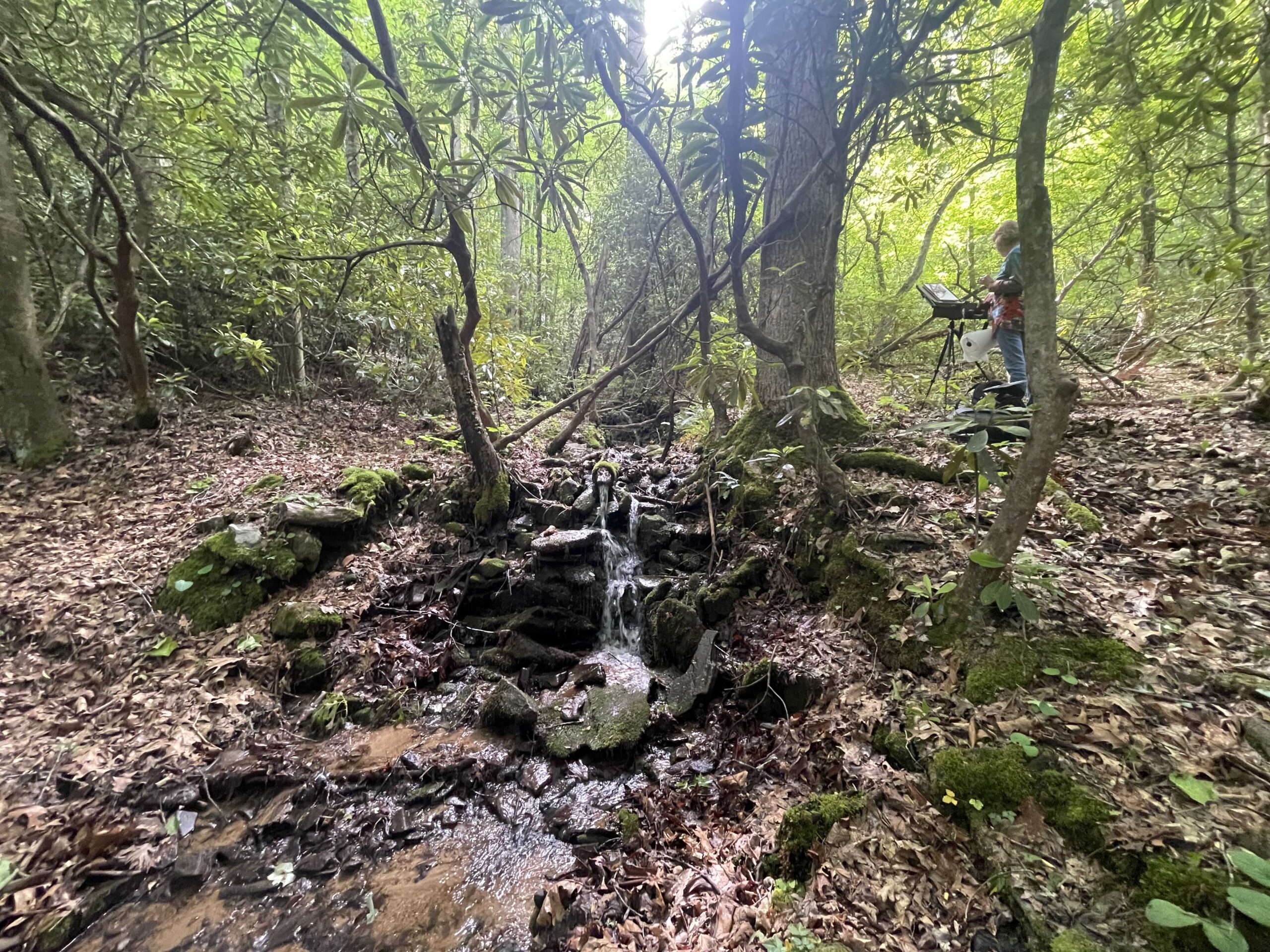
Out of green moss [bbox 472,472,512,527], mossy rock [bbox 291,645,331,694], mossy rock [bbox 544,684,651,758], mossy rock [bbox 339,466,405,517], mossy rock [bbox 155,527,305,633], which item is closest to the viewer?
mossy rock [bbox 544,684,651,758]

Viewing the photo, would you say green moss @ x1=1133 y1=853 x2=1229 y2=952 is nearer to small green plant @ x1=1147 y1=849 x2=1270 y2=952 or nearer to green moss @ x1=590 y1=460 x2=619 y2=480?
small green plant @ x1=1147 y1=849 x2=1270 y2=952

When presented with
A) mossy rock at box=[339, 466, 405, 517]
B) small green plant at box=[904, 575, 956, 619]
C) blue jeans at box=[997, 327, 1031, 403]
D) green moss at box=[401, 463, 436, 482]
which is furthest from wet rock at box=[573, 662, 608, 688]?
blue jeans at box=[997, 327, 1031, 403]

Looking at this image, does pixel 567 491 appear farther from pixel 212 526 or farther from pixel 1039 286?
pixel 1039 286

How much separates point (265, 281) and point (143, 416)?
2427 millimetres

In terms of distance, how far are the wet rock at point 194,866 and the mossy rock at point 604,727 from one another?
1.96m

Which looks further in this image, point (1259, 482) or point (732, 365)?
point (732, 365)

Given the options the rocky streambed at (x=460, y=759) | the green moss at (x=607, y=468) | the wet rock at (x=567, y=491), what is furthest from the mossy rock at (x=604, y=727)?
the green moss at (x=607, y=468)

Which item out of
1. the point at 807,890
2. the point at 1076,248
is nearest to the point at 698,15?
the point at 807,890

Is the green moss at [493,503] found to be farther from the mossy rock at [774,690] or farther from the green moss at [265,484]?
the mossy rock at [774,690]

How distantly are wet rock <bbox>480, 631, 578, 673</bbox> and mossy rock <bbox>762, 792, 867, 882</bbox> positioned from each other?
256cm

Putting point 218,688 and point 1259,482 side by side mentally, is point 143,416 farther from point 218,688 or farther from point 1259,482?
point 1259,482

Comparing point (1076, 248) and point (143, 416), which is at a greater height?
point (1076, 248)

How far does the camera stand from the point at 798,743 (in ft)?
9.83

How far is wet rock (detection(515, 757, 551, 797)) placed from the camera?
330 cm
